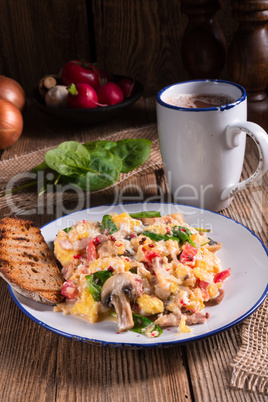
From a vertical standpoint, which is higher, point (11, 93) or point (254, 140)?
point (254, 140)

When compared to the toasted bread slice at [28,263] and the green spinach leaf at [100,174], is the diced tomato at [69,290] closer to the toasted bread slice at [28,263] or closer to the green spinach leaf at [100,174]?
the toasted bread slice at [28,263]

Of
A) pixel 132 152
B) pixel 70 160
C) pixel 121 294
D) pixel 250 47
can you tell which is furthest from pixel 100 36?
pixel 121 294

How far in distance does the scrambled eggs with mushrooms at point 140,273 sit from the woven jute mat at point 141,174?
0.14m

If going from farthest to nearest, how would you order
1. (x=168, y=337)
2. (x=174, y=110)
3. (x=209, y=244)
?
(x=174, y=110) → (x=209, y=244) → (x=168, y=337)

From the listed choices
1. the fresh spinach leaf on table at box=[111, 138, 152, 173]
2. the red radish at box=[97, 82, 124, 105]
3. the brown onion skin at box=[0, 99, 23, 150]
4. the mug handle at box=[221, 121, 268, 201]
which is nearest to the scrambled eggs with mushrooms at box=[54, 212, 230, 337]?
the mug handle at box=[221, 121, 268, 201]

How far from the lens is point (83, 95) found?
273 centimetres

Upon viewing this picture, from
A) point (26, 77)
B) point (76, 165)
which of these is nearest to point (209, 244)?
point (76, 165)

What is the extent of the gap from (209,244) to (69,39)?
6.69ft

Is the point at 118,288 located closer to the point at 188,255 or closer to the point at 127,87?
the point at 188,255

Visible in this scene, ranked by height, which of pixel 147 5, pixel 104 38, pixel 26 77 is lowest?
pixel 26 77

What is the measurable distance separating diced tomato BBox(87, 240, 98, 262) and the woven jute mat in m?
0.48

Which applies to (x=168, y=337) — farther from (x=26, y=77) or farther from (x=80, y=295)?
(x=26, y=77)

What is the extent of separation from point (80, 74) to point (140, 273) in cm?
174

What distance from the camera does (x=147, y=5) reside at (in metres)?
3.04
